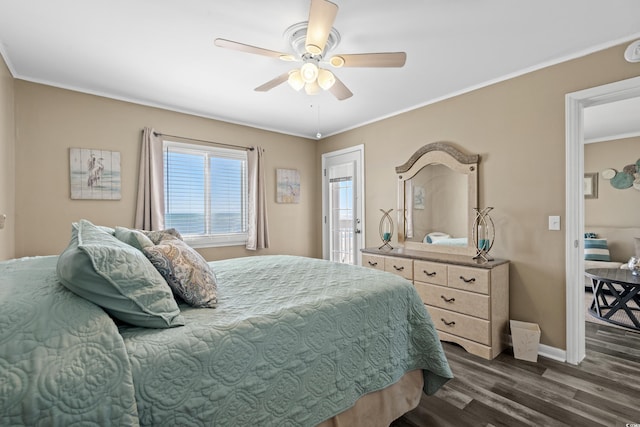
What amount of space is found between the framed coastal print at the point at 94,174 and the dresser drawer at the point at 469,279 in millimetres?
3550

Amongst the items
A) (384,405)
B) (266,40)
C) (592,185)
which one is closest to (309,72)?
(266,40)

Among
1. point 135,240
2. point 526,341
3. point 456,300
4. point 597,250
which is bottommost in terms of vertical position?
point 526,341

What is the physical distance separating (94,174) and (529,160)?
428 centimetres

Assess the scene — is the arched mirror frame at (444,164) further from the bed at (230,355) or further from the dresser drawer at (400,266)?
the bed at (230,355)

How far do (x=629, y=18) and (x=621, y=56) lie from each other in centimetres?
34

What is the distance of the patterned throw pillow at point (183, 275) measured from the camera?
1.35 meters

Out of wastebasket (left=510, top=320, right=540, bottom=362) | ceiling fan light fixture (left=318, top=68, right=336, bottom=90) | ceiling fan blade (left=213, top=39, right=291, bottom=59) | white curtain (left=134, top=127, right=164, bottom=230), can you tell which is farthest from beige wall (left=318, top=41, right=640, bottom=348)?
white curtain (left=134, top=127, right=164, bottom=230)

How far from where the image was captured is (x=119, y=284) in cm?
102

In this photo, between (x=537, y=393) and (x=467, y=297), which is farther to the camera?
(x=467, y=297)

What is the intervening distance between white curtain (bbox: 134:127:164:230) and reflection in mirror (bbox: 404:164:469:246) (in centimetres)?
297

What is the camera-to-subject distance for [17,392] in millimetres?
714

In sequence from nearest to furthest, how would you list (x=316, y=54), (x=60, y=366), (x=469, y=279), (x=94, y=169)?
(x=60, y=366)
(x=316, y=54)
(x=469, y=279)
(x=94, y=169)

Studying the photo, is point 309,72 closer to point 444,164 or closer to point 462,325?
point 444,164

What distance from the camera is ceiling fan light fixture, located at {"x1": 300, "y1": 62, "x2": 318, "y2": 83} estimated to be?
2.01 m
